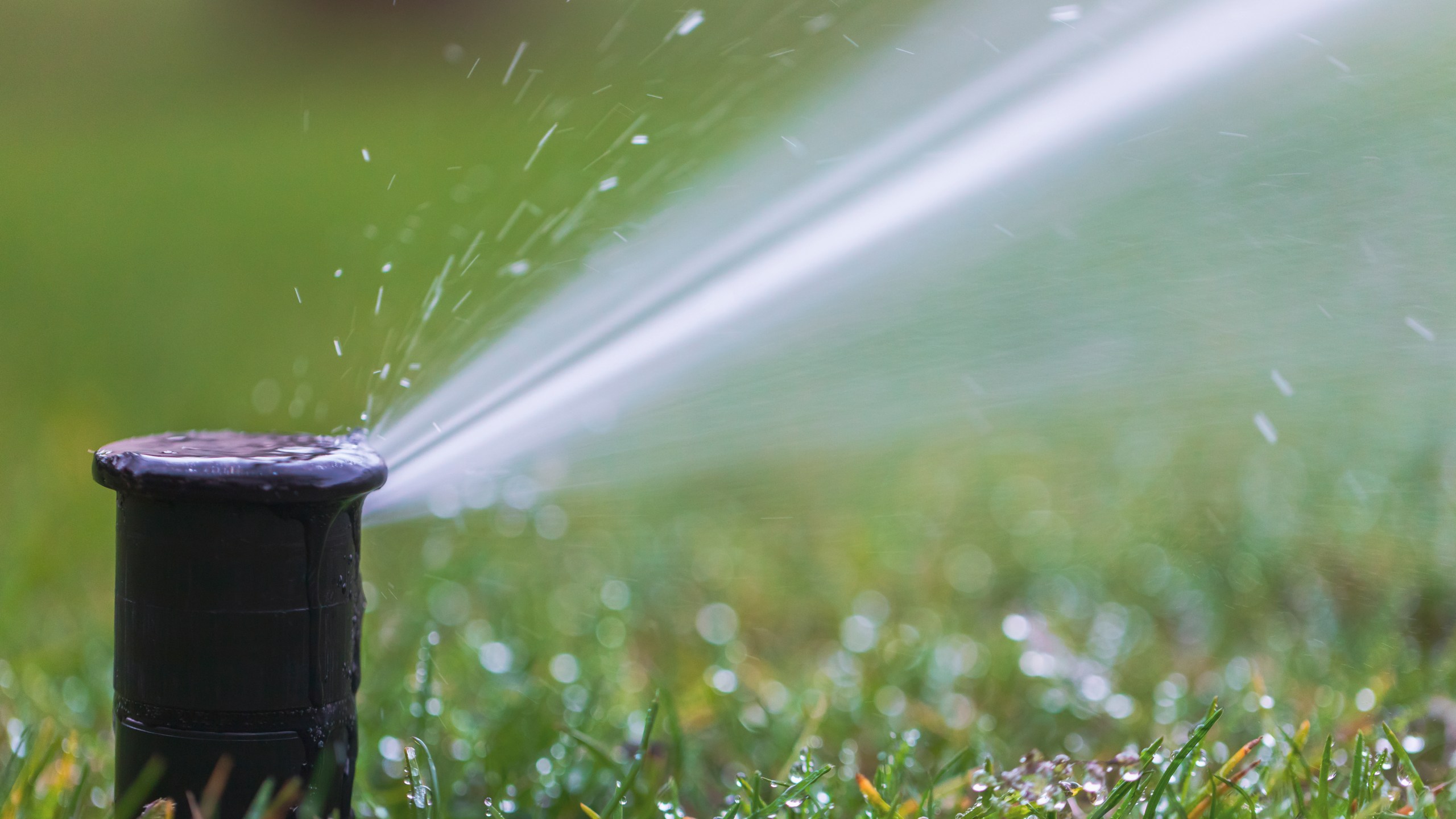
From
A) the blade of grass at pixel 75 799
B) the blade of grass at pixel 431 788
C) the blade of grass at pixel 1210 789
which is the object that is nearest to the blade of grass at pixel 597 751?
the blade of grass at pixel 431 788

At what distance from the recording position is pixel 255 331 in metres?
4.16

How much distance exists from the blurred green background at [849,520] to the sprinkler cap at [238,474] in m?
0.48

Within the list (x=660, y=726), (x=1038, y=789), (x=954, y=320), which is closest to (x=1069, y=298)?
(x=954, y=320)

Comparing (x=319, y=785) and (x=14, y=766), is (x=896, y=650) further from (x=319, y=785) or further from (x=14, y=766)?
(x=14, y=766)

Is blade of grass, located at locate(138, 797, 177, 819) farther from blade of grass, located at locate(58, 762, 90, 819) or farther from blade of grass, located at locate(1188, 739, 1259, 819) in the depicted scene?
blade of grass, located at locate(1188, 739, 1259, 819)

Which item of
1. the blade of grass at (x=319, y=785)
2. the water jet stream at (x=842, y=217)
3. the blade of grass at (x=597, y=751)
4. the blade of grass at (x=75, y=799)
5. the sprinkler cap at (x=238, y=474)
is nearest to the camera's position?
the sprinkler cap at (x=238, y=474)

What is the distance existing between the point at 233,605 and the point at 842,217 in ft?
4.89

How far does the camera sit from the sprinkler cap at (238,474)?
1.07 m

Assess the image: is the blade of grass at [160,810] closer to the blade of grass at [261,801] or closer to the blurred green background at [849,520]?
the blade of grass at [261,801]

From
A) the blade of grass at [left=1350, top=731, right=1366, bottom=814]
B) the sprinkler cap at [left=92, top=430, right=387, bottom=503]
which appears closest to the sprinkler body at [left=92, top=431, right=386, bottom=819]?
the sprinkler cap at [left=92, top=430, right=387, bottom=503]

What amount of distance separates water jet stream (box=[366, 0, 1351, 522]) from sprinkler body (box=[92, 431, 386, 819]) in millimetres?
517

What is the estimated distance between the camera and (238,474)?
1.07 m

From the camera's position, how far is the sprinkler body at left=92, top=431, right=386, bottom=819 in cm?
109

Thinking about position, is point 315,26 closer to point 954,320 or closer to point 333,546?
point 954,320
